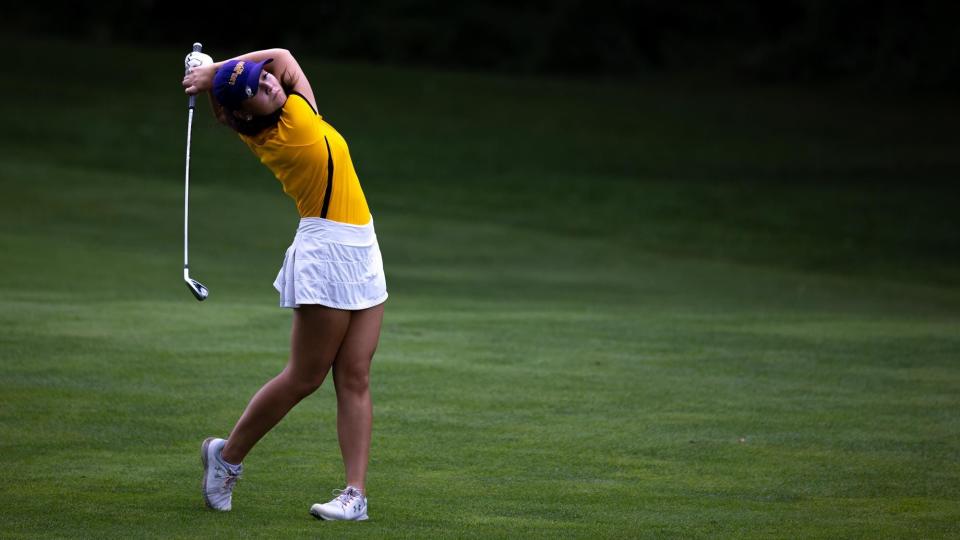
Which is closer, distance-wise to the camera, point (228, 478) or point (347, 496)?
point (347, 496)

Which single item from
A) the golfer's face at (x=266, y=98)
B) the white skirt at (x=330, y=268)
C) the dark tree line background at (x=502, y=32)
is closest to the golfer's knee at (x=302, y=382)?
the white skirt at (x=330, y=268)

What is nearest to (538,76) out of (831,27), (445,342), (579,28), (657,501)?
(579,28)

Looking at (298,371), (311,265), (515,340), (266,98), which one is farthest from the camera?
(515,340)

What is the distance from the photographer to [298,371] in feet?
20.1

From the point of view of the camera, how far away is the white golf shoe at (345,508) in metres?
5.98

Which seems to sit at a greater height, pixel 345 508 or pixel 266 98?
pixel 266 98

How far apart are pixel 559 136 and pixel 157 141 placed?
8.05 meters

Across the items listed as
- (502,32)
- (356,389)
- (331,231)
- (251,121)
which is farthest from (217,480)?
(502,32)

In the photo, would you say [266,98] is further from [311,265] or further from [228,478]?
[228,478]

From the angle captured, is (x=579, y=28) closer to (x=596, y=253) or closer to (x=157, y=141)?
(x=157, y=141)

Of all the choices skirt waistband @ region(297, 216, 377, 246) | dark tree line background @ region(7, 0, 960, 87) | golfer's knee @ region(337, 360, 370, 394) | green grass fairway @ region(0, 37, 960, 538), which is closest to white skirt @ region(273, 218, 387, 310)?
skirt waistband @ region(297, 216, 377, 246)

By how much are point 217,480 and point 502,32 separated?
35.9 metres

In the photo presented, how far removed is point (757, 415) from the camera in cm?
843

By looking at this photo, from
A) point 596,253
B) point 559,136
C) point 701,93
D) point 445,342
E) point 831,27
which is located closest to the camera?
point 445,342
